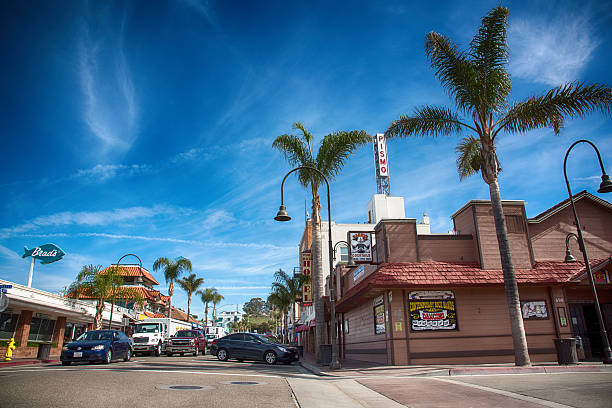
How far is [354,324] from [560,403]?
17.9 metres

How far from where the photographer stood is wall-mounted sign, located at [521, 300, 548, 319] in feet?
56.3

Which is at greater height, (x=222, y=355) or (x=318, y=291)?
(x=318, y=291)

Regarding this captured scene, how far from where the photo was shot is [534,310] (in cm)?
1723

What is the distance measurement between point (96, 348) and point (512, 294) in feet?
52.1

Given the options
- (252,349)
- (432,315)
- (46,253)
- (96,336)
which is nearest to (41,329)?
(46,253)

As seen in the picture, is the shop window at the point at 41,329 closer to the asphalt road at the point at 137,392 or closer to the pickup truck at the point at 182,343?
the pickup truck at the point at 182,343

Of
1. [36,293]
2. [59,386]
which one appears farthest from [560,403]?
[36,293]

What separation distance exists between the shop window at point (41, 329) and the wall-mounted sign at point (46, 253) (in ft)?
26.3

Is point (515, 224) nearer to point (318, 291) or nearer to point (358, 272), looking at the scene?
point (358, 272)

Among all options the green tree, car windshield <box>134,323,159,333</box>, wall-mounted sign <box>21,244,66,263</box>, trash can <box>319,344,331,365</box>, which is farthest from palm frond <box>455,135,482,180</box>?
the green tree

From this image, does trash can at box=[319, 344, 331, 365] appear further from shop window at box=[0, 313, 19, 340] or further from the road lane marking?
shop window at box=[0, 313, 19, 340]

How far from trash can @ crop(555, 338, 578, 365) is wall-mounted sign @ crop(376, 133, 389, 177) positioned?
41.9m

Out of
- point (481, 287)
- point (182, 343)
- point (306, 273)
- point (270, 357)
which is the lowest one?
point (270, 357)

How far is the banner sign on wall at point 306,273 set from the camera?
3453 cm
